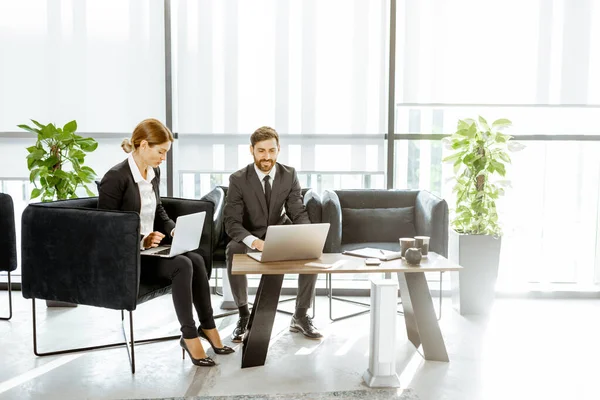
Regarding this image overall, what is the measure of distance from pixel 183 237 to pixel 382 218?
1.78 metres

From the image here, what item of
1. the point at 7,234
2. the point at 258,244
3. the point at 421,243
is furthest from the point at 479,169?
the point at 7,234

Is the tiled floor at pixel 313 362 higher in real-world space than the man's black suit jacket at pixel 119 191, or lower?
lower

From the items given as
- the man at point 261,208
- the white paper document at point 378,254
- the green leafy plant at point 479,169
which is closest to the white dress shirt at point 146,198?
the man at point 261,208

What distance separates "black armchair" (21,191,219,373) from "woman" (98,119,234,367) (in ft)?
0.51

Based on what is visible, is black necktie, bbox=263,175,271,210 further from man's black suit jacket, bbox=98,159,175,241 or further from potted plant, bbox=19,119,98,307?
potted plant, bbox=19,119,98,307

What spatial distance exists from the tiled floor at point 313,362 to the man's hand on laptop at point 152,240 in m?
0.62

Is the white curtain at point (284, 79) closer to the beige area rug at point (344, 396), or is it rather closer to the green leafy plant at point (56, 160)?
the green leafy plant at point (56, 160)

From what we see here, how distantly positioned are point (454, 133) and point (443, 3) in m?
1.04

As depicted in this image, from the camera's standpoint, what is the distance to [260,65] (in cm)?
467

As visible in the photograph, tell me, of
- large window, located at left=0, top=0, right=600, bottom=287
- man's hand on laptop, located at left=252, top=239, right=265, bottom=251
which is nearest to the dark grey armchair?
A: large window, located at left=0, top=0, right=600, bottom=287

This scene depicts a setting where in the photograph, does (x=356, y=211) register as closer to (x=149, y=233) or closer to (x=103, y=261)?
(x=149, y=233)

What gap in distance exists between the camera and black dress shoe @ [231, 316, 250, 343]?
3.58 meters

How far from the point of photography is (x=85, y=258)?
3.05 metres

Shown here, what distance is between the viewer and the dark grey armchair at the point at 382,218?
4043mm
